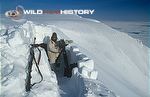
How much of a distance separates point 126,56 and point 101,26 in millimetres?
3533

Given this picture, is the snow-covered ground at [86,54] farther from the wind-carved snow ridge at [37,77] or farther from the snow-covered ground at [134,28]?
the snow-covered ground at [134,28]

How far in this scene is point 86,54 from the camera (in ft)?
47.6

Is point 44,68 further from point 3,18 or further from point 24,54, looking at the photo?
point 3,18

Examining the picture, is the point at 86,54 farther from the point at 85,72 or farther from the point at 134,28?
the point at 134,28

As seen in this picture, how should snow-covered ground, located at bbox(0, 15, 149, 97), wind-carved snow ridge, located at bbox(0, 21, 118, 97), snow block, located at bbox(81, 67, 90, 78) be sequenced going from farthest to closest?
1. snow block, located at bbox(81, 67, 90, 78)
2. snow-covered ground, located at bbox(0, 15, 149, 97)
3. wind-carved snow ridge, located at bbox(0, 21, 118, 97)

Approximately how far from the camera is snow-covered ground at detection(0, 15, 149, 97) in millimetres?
6812

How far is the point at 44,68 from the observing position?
26.8ft

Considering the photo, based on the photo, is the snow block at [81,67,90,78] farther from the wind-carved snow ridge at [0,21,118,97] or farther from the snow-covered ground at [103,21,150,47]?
the snow-covered ground at [103,21,150,47]

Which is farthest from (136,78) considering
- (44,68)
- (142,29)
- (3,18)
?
(142,29)

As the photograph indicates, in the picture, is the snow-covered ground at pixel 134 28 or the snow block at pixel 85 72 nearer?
the snow block at pixel 85 72

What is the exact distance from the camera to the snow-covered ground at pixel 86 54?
6.81 m

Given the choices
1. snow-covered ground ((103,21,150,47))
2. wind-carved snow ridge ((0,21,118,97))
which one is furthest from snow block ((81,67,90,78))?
snow-covered ground ((103,21,150,47))

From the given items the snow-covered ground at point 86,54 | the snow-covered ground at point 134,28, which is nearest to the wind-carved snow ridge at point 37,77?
the snow-covered ground at point 86,54

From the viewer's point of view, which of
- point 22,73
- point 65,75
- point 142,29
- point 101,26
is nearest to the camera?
point 22,73
